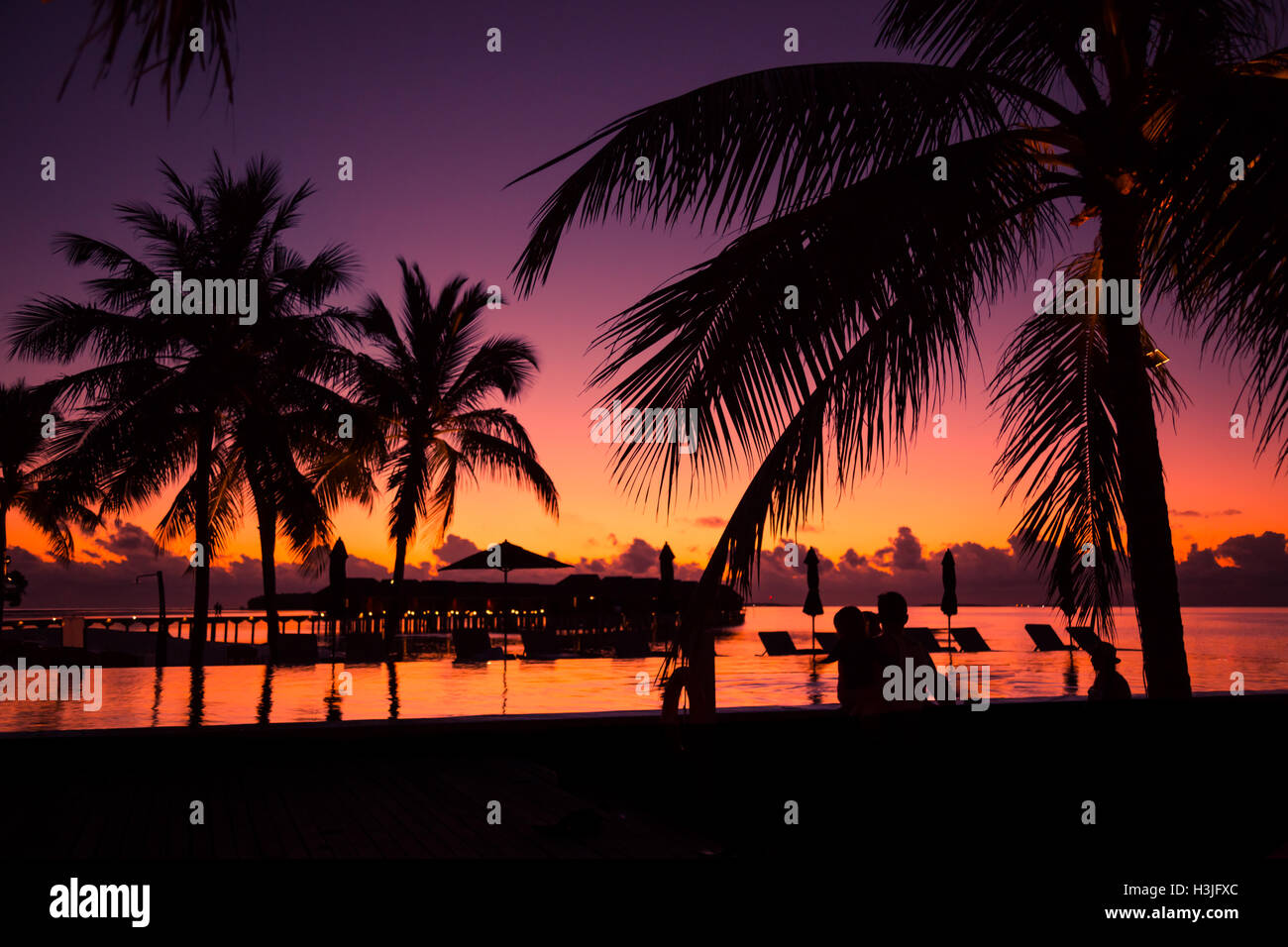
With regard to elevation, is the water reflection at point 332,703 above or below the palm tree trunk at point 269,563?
below

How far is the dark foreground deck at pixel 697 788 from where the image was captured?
4.75 meters

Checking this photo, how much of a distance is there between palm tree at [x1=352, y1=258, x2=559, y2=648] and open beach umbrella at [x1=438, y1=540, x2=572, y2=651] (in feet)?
4.41

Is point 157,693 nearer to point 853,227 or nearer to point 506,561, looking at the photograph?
point 506,561

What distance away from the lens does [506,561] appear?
23.0m

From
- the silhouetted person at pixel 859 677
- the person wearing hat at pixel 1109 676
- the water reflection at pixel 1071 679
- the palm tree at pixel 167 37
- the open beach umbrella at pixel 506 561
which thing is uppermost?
the palm tree at pixel 167 37

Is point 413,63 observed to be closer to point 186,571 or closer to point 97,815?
point 97,815

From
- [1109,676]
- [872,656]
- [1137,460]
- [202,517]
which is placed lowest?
[1109,676]

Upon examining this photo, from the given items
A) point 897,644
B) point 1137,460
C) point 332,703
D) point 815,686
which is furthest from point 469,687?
point 1137,460

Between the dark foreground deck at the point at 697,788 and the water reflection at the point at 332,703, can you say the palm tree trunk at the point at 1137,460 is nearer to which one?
the dark foreground deck at the point at 697,788

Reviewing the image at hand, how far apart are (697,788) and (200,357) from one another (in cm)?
1468

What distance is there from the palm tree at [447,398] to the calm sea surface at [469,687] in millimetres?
4254

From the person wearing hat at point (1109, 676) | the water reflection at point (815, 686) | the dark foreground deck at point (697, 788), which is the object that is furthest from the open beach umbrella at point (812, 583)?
the dark foreground deck at point (697, 788)

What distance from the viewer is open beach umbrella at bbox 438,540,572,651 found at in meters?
22.5
